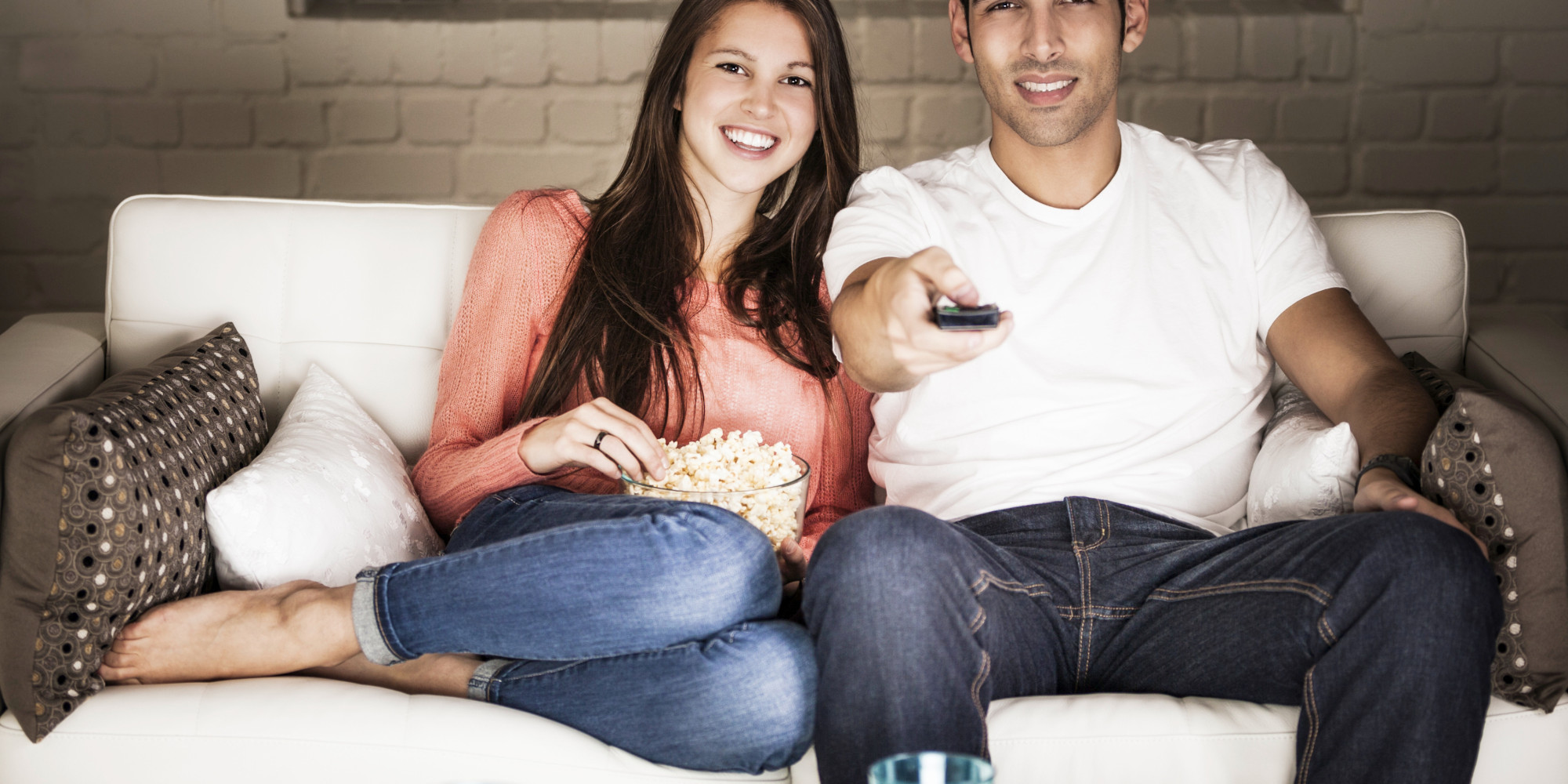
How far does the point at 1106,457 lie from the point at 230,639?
3.40ft

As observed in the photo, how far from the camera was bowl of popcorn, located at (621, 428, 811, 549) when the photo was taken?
1354 mm

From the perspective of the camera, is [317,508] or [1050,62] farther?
[1050,62]

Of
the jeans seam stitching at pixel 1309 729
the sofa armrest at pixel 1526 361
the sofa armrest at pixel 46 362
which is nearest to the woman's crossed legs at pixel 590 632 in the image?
the sofa armrest at pixel 46 362

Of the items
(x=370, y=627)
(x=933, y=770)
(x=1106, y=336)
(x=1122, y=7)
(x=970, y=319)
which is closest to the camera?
(x=933, y=770)

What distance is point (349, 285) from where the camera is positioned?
181cm

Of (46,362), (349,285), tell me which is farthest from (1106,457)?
(46,362)

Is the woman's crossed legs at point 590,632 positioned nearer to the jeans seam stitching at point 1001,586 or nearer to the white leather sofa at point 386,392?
the white leather sofa at point 386,392

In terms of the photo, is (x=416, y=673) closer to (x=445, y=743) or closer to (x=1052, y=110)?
(x=445, y=743)

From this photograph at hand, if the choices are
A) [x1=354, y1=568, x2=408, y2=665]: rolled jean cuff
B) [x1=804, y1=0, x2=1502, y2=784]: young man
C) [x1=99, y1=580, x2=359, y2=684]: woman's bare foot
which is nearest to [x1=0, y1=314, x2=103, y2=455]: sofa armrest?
[x1=99, y1=580, x2=359, y2=684]: woman's bare foot

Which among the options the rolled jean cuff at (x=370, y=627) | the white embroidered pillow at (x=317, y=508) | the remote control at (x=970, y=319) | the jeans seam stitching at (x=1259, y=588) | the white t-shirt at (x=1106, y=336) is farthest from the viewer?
the white t-shirt at (x=1106, y=336)

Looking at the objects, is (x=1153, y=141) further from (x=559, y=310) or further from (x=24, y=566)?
(x=24, y=566)

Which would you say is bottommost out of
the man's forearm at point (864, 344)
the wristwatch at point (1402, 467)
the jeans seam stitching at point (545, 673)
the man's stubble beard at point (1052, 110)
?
the jeans seam stitching at point (545, 673)

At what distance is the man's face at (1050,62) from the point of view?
157 cm

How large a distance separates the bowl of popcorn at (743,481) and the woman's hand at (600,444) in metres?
0.02
